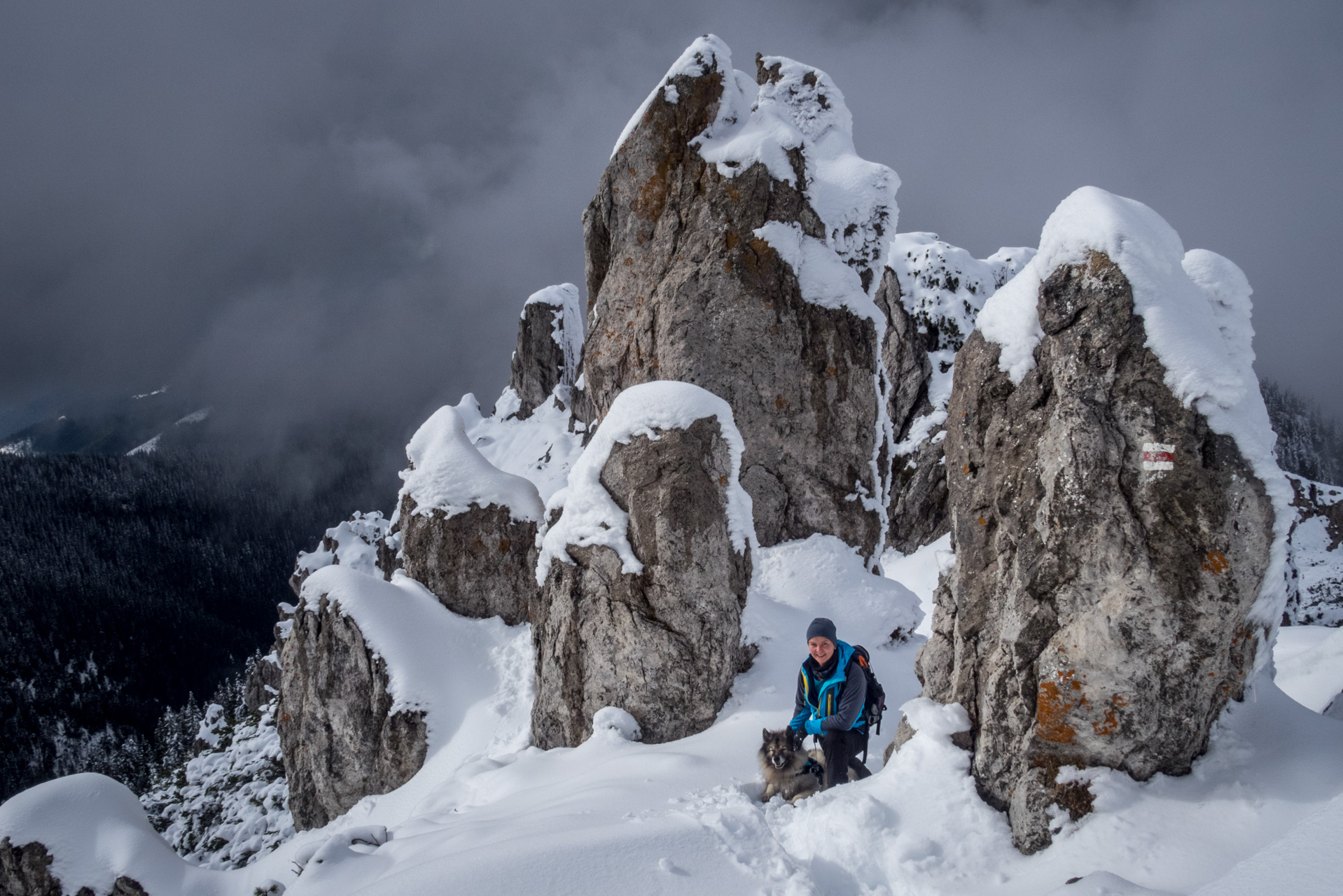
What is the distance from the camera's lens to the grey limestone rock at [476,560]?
47.7 ft

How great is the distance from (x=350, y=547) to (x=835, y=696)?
3649 cm

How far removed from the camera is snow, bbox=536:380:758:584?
8570 mm

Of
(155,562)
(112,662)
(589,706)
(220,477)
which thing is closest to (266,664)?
(589,706)

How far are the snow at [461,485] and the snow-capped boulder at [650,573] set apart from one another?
614 cm

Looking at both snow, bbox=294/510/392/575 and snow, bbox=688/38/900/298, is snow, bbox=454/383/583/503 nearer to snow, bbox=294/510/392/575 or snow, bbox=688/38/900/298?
snow, bbox=294/510/392/575

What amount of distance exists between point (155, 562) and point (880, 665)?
442 ft

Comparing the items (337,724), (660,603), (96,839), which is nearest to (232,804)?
(337,724)

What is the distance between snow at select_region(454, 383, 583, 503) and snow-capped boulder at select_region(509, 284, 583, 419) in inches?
42.5

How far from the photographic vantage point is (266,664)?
131 feet

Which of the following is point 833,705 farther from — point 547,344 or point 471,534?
point 547,344

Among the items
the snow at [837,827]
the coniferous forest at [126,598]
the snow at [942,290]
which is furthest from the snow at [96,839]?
the coniferous forest at [126,598]

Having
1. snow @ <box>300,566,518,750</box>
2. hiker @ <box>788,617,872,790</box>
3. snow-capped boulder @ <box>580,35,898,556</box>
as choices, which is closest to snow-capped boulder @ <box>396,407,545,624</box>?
snow @ <box>300,566,518,750</box>

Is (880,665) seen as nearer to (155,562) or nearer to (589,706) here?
(589,706)

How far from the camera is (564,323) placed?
44219 mm
